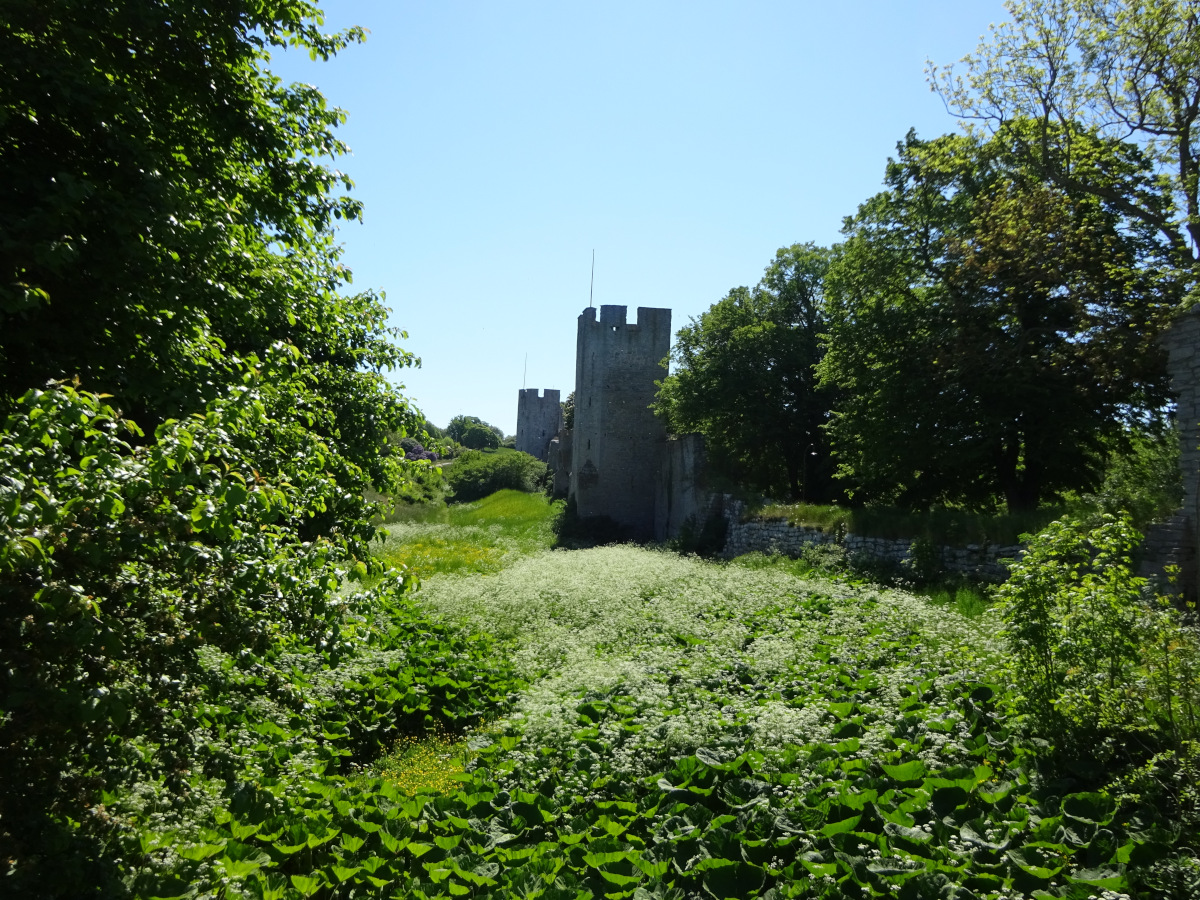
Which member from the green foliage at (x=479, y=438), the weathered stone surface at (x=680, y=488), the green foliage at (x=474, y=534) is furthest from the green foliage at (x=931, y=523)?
the green foliage at (x=479, y=438)

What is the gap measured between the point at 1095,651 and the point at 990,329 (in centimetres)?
1350

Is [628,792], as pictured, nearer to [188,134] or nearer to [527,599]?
[188,134]

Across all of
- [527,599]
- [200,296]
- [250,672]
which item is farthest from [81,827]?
[527,599]

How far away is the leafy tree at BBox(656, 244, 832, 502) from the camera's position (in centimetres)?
2666

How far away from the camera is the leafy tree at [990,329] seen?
52.1ft

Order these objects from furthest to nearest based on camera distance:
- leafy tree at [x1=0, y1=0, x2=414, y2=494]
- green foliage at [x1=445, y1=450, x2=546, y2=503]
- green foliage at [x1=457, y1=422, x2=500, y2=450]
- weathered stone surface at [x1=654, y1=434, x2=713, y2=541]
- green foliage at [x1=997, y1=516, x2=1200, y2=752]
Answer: green foliage at [x1=457, y1=422, x2=500, y2=450] → green foliage at [x1=445, y1=450, x2=546, y2=503] → weathered stone surface at [x1=654, y1=434, x2=713, y2=541] → leafy tree at [x1=0, y1=0, x2=414, y2=494] → green foliage at [x1=997, y1=516, x2=1200, y2=752]

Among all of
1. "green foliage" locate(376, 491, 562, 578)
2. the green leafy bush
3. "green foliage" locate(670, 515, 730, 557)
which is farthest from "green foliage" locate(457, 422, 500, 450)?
the green leafy bush

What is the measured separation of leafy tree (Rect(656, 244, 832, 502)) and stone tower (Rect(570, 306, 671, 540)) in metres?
5.68

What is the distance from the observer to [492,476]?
50688 mm

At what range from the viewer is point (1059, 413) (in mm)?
16281

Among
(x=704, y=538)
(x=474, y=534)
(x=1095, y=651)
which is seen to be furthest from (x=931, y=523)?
(x=474, y=534)

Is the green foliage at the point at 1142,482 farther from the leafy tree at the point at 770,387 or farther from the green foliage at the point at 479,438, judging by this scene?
the green foliage at the point at 479,438

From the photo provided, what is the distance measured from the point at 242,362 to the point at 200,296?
2.93 ft

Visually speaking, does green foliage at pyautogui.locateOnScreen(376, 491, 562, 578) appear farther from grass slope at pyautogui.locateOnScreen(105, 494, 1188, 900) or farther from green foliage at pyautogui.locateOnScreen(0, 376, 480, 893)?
grass slope at pyautogui.locateOnScreen(105, 494, 1188, 900)
